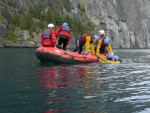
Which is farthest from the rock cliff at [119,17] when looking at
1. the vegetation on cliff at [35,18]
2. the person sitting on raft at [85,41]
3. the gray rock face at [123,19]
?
the person sitting on raft at [85,41]

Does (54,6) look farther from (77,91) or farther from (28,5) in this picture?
(77,91)

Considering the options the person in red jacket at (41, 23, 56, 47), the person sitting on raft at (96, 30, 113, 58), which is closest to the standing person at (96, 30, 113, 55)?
the person sitting on raft at (96, 30, 113, 58)

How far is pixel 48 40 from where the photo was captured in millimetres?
29203

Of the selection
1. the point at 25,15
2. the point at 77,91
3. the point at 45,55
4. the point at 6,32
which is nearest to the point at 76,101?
the point at 77,91

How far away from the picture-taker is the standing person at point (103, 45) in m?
32.6

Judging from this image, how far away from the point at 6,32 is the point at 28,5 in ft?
58.3

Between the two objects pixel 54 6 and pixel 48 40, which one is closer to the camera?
pixel 48 40

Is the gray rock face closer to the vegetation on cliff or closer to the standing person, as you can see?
the vegetation on cliff

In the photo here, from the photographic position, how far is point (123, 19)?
17538cm

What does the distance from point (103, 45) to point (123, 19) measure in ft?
475

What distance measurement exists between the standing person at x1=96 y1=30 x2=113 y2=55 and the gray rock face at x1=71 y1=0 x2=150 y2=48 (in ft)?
358

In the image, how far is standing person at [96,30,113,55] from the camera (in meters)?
32.6

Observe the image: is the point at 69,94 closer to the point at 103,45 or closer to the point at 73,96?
the point at 73,96

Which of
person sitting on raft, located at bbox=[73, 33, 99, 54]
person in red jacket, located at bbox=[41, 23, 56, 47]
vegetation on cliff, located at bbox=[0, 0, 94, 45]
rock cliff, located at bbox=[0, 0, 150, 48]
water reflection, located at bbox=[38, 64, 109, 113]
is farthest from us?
rock cliff, located at bbox=[0, 0, 150, 48]
